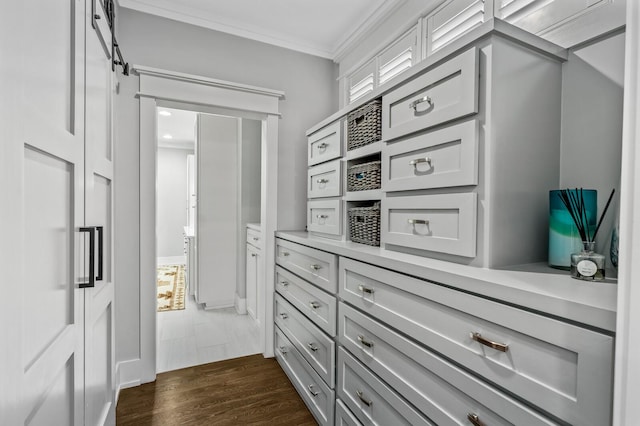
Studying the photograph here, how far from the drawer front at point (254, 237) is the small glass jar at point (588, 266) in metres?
2.35

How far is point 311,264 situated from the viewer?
1.89 meters

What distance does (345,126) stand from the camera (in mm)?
1970

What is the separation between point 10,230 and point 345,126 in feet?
5.44

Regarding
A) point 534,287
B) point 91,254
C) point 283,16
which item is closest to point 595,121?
point 534,287

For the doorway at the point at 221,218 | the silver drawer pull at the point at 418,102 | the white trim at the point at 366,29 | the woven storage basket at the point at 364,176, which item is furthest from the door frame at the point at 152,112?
the silver drawer pull at the point at 418,102

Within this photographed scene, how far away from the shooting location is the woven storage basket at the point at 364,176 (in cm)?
171

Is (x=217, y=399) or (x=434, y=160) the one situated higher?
(x=434, y=160)

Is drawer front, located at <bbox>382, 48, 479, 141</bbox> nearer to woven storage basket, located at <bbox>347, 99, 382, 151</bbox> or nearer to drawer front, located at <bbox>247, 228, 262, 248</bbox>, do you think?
woven storage basket, located at <bbox>347, 99, 382, 151</bbox>

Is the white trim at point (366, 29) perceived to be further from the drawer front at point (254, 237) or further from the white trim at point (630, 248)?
the white trim at point (630, 248)

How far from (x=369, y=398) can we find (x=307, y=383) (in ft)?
2.28

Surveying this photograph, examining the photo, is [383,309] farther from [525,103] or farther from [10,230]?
[10,230]

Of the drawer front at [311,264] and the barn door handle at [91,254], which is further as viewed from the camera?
the drawer front at [311,264]

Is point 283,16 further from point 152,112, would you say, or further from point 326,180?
point 326,180

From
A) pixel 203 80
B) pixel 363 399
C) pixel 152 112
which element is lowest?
pixel 363 399
